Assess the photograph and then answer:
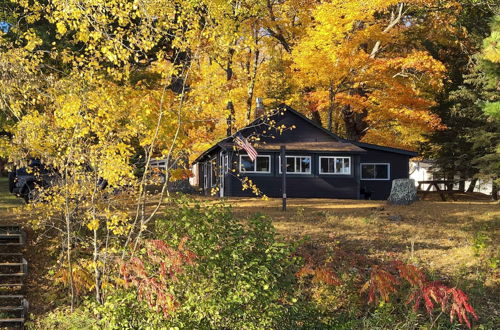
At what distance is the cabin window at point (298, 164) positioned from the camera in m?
30.1

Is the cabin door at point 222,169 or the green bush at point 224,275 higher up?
the cabin door at point 222,169

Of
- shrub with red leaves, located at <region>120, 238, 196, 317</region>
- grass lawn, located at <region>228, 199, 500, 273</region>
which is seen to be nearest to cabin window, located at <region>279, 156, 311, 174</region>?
grass lawn, located at <region>228, 199, 500, 273</region>

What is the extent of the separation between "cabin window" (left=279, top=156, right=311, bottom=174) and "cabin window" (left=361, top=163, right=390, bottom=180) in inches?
161

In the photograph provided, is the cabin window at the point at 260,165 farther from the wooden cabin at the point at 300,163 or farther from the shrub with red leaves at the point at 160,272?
the shrub with red leaves at the point at 160,272

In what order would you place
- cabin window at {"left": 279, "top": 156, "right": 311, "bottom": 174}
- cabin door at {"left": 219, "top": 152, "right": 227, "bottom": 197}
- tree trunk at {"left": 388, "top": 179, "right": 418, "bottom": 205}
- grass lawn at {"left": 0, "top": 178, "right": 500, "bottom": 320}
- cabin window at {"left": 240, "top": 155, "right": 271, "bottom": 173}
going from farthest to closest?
1. cabin window at {"left": 279, "top": 156, "right": 311, "bottom": 174}
2. cabin window at {"left": 240, "top": 155, "right": 271, "bottom": 173}
3. cabin door at {"left": 219, "top": 152, "right": 227, "bottom": 197}
4. tree trunk at {"left": 388, "top": 179, "right": 418, "bottom": 205}
5. grass lawn at {"left": 0, "top": 178, "right": 500, "bottom": 320}

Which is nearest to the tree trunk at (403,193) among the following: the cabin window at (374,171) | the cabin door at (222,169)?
the cabin door at (222,169)

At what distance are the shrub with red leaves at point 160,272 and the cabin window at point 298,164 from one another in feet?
73.5

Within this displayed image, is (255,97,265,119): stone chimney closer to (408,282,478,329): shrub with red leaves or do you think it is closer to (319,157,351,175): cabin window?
(319,157,351,175): cabin window

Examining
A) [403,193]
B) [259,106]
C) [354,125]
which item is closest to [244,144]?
[403,193]

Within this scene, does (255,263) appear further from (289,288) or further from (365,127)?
(365,127)

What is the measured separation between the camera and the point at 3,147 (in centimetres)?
1055

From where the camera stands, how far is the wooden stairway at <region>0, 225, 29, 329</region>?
1127 centimetres

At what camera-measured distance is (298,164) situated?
99.2 feet

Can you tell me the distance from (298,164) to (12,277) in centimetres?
1912
